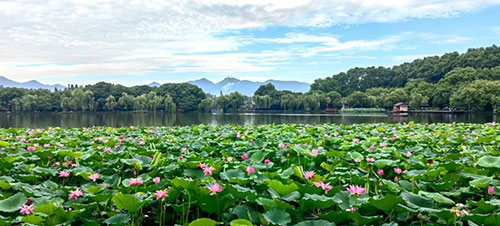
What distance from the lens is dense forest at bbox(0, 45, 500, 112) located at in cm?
5812

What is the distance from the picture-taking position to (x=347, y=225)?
1676mm

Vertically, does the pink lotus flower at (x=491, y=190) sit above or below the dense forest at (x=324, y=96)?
below

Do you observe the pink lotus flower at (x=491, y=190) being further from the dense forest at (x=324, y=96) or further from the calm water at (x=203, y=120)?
the dense forest at (x=324, y=96)

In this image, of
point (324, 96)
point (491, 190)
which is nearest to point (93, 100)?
point (324, 96)

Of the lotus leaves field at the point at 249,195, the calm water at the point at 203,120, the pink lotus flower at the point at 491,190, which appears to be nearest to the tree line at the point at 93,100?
the calm water at the point at 203,120

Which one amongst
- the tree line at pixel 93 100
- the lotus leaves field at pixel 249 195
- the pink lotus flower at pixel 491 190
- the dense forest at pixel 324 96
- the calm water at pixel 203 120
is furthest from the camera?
the tree line at pixel 93 100

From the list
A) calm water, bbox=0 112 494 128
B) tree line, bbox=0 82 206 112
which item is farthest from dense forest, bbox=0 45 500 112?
calm water, bbox=0 112 494 128

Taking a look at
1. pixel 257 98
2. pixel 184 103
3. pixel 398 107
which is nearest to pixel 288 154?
pixel 398 107

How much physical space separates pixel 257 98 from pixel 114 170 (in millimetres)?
72600

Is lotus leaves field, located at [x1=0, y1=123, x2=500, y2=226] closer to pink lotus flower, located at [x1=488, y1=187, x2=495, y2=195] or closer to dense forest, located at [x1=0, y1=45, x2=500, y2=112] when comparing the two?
pink lotus flower, located at [x1=488, y1=187, x2=495, y2=195]

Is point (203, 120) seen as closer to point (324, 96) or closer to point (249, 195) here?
point (249, 195)

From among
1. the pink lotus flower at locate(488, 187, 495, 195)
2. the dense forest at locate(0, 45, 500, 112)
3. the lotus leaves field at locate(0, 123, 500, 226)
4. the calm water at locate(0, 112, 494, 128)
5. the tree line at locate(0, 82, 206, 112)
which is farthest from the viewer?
the tree line at locate(0, 82, 206, 112)

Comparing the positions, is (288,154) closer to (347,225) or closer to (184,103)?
(347,225)

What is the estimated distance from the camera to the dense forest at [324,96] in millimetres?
58125
